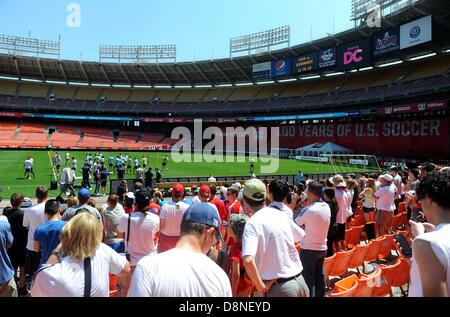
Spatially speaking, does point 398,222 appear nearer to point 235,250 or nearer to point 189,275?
point 235,250

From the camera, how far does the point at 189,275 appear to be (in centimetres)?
208

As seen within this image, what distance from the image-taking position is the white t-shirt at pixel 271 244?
10.7ft

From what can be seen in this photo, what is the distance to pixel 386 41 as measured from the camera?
40938 mm

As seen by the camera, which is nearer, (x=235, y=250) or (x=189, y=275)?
(x=189, y=275)

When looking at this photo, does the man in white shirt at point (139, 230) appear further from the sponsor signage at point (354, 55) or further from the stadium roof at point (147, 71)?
the stadium roof at point (147, 71)

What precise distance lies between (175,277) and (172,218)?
3791 millimetres

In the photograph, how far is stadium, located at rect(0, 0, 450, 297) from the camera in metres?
36.8

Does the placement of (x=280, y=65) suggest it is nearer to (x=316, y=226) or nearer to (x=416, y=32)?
(x=416, y=32)

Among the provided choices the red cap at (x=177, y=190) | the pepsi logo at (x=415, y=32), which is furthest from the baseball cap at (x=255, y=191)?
the pepsi logo at (x=415, y=32)

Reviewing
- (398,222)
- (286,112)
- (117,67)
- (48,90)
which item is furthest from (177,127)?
(398,222)

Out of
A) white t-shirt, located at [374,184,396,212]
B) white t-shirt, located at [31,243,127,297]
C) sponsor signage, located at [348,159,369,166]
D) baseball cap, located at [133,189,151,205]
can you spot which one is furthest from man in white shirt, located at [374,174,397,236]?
sponsor signage, located at [348,159,369,166]

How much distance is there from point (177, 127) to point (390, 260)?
58056 millimetres

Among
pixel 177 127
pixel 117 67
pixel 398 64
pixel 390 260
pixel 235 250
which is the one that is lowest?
pixel 390 260

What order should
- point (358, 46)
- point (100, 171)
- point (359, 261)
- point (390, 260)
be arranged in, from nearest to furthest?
1. point (359, 261)
2. point (390, 260)
3. point (100, 171)
4. point (358, 46)
